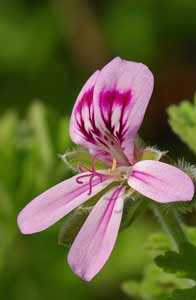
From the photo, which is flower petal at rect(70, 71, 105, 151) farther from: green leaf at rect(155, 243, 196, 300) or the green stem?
green leaf at rect(155, 243, 196, 300)

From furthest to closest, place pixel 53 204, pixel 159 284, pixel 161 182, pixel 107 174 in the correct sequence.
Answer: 1. pixel 159 284
2. pixel 107 174
3. pixel 53 204
4. pixel 161 182

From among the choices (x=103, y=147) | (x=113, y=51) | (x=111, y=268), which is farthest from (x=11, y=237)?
(x=113, y=51)

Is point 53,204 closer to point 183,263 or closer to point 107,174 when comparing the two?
point 107,174

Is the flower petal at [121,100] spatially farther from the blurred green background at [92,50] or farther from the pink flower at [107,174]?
the blurred green background at [92,50]

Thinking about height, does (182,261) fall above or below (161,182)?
below

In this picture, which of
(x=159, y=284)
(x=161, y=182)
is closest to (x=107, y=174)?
(x=161, y=182)

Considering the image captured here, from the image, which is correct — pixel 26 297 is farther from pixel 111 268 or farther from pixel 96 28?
pixel 96 28

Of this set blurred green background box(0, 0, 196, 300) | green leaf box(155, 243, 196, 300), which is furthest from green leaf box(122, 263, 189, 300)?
blurred green background box(0, 0, 196, 300)

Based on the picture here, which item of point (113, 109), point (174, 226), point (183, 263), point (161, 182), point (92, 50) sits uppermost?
point (113, 109)
